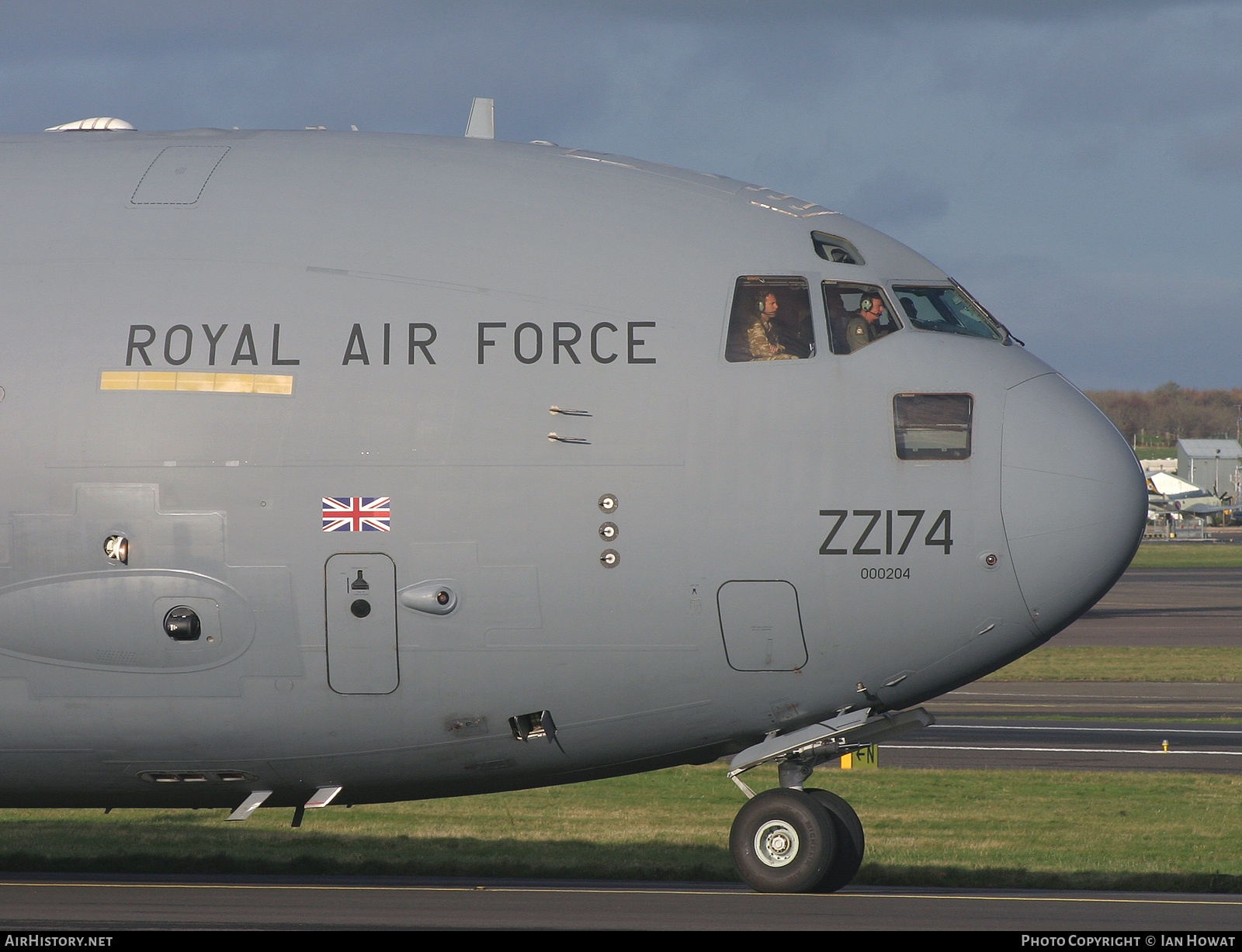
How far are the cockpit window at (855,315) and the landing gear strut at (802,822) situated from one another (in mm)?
3096

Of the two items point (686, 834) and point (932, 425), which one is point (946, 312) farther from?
point (686, 834)

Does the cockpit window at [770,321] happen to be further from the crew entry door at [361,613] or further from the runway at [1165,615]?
the runway at [1165,615]

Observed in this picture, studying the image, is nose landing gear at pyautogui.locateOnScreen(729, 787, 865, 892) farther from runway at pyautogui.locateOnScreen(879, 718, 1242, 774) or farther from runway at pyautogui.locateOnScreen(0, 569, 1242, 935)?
runway at pyautogui.locateOnScreen(879, 718, 1242, 774)

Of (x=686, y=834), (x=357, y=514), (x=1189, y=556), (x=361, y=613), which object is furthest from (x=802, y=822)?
(x=1189, y=556)

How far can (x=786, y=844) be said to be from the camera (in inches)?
465

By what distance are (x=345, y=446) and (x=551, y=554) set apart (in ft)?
6.19

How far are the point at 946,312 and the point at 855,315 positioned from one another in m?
0.86

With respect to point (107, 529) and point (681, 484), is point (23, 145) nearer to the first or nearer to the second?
point (107, 529)

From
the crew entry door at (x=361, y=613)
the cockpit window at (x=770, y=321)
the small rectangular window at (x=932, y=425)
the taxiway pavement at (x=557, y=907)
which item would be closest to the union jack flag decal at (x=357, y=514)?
the crew entry door at (x=361, y=613)

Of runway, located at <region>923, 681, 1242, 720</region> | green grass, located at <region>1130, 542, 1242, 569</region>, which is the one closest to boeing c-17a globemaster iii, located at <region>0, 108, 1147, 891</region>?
runway, located at <region>923, 681, 1242, 720</region>

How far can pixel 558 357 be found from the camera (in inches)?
462

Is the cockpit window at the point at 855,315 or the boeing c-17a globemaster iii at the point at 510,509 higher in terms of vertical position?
the cockpit window at the point at 855,315

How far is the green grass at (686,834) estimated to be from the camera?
16031 mm

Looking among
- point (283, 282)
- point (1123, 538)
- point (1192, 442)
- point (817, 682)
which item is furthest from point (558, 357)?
point (1192, 442)
